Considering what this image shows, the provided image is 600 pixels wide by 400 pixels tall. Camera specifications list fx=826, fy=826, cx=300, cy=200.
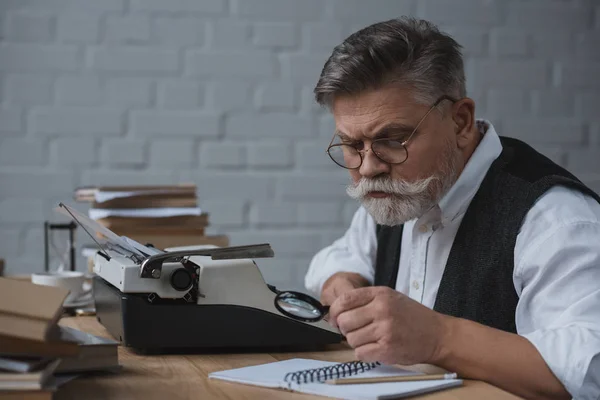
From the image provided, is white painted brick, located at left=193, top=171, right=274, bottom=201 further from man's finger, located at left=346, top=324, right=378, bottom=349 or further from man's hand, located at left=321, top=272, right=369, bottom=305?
man's finger, located at left=346, top=324, right=378, bottom=349

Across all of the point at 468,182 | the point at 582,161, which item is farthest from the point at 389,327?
the point at 582,161

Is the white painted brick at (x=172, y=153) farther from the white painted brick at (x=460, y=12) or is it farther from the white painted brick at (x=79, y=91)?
the white painted brick at (x=460, y=12)

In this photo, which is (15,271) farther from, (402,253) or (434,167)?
(434,167)

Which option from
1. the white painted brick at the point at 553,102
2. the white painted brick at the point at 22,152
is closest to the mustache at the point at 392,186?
the white painted brick at the point at 22,152

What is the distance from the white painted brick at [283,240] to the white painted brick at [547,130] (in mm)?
838

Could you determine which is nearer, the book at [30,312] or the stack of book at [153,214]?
the book at [30,312]

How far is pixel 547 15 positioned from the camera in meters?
3.11

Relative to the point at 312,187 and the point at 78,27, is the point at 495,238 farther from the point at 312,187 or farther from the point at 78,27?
the point at 78,27

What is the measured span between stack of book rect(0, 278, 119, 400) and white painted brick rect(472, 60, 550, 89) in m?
2.30

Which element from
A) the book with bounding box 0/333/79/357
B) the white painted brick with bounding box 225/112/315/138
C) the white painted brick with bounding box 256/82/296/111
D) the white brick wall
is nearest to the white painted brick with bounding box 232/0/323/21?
the white brick wall

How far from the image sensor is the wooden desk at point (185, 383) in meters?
1.03

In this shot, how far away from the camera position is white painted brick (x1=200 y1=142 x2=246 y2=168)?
2.88 meters

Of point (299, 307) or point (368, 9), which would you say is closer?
point (299, 307)

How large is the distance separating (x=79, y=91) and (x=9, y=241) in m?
0.56
